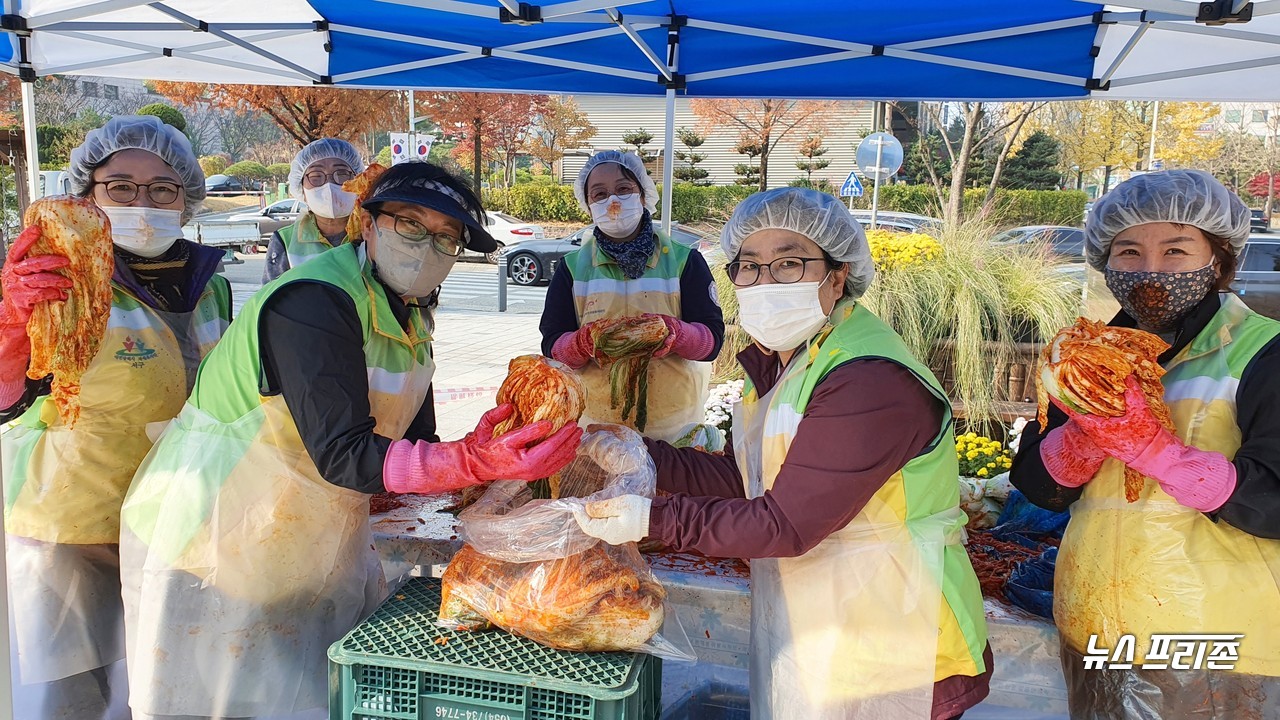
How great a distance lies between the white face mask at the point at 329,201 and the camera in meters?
4.83

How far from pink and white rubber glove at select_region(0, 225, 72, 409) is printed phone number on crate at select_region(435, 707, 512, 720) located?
1.59 m

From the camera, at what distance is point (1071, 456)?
89.0 inches

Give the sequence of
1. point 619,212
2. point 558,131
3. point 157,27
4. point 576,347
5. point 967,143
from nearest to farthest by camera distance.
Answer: point 576,347 < point 619,212 < point 157,27 < point 967,143 < point 558,131

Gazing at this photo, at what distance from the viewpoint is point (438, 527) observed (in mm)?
3312

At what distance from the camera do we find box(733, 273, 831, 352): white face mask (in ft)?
7.45

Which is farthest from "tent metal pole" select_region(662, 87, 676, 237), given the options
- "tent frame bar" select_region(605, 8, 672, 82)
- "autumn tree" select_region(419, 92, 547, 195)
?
"autumn tree" select_region(419, 92, 547, 195)

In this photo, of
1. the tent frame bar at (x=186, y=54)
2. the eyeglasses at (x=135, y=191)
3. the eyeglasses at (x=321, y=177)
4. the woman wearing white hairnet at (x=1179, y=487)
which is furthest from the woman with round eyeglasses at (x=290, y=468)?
the tent frame bar at (x=186, y=54)

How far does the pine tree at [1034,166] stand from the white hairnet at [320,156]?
102 ft

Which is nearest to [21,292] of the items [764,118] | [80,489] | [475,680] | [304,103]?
[80,489]

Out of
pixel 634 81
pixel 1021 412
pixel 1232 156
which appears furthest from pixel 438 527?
pixel 1232 156

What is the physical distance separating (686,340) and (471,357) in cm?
797

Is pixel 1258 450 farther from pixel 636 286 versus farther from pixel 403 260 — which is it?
pixel 636 286

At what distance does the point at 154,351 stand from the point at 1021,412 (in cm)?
573

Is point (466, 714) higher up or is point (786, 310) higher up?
point (786, 310)
